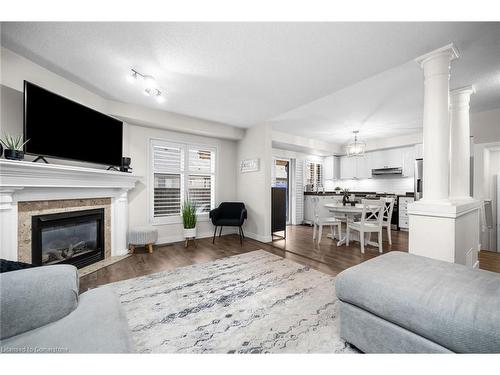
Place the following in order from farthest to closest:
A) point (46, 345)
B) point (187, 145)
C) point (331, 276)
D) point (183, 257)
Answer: point (187, 145) → point (183, 257) → point (331, 276) → point (46, 345)

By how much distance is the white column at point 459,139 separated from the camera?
102 inches

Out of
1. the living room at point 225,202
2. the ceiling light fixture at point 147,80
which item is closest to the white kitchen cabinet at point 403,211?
the living room at point 225,202

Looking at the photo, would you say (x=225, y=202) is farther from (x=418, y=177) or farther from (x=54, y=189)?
(x=418, y=177)

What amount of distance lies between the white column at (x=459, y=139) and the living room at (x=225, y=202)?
0.9 inches

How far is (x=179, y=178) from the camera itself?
4.17m

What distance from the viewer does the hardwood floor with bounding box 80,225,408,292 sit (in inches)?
101

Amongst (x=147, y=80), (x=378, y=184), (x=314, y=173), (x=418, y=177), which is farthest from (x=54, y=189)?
(x=378, y=184)

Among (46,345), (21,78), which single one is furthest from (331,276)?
(21,78)

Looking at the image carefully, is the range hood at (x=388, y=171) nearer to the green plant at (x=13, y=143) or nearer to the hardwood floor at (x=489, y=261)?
the hardwood floor at (x=489, y=261)

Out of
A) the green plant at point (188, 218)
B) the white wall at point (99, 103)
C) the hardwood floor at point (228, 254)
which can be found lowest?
the hardwood floor at point (228, 254)

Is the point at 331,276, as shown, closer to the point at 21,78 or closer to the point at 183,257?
the point at 183,257

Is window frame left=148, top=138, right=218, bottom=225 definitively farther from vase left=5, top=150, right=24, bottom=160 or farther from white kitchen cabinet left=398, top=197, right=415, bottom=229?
white kitchen cabinet left=398, top=197, right=415, bottom=229

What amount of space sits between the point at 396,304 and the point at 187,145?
13.5ft
